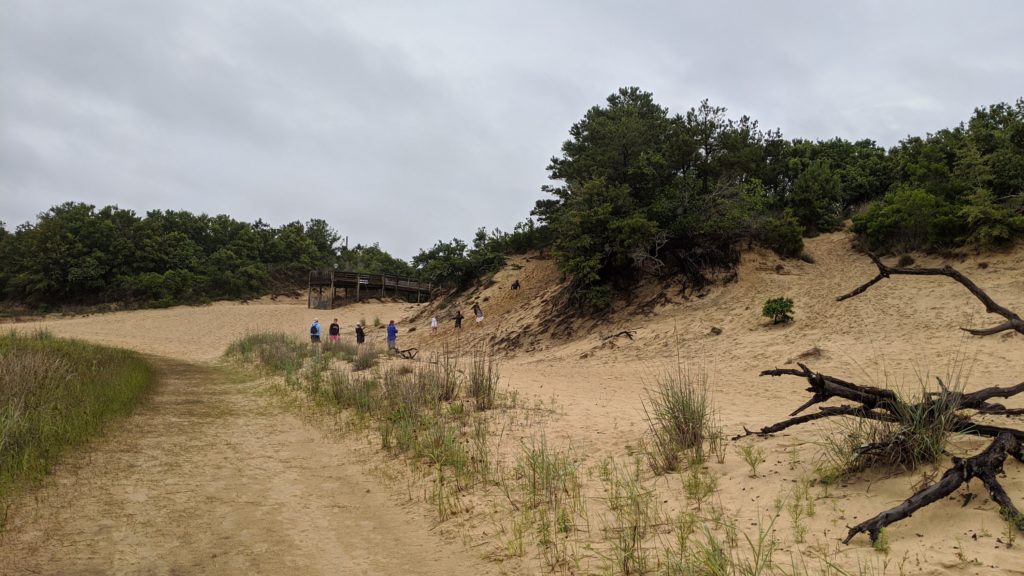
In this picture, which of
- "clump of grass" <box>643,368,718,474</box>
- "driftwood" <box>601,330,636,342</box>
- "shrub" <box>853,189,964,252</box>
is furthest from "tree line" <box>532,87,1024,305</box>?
"clump of grass" <box>643,368,718,474</box>

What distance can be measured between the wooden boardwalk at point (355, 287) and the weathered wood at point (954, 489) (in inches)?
1637

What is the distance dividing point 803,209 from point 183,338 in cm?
3559

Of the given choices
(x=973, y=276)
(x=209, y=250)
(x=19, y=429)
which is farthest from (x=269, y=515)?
(x=209, y=250)

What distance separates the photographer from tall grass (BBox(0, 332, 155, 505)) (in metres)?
5.60

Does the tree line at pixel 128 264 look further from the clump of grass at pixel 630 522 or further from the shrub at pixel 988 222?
the clump of grass at pixel 630 522

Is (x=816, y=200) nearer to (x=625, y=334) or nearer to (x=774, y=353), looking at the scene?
(x=625, y=334)

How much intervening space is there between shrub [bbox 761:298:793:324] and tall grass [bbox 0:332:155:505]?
50.2 feet

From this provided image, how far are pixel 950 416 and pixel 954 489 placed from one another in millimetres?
1009

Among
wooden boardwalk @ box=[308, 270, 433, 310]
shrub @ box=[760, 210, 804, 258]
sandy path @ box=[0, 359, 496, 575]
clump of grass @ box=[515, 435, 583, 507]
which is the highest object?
shrub @ box=[760, 210, 804, 258]

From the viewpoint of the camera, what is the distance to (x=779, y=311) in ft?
52.1

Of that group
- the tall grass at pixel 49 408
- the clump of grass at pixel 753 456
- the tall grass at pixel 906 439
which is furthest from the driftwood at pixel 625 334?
the tall grass at pixel 906 439

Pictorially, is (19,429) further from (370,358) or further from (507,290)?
(507,290)

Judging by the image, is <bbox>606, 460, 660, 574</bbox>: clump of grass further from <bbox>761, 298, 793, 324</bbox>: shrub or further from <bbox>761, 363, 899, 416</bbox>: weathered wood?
<bbox>761, 298, 793, 324</bbox>: shrub

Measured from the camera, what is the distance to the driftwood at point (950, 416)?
334 centimetres
